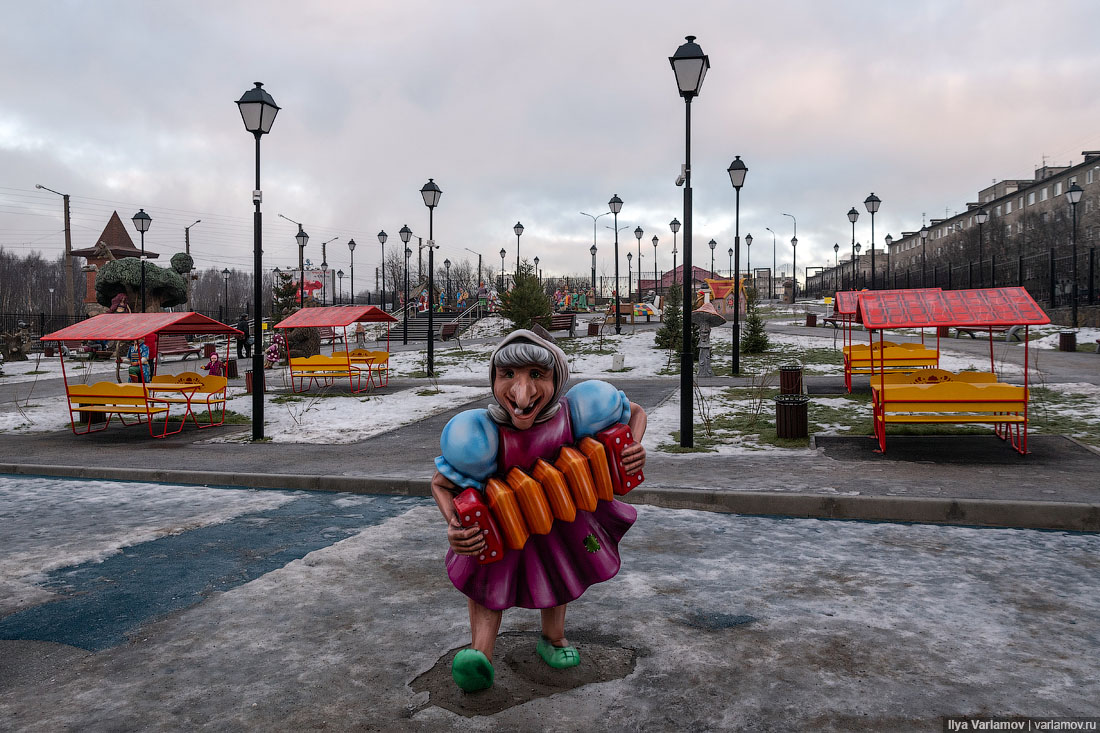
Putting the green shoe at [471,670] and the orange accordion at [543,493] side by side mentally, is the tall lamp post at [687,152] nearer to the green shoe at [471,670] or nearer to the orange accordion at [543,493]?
the orange accordion at [543,493]

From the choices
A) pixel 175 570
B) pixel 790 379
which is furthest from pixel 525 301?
pixel 175 570

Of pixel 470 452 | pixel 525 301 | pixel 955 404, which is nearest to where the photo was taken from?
pixel 470 452

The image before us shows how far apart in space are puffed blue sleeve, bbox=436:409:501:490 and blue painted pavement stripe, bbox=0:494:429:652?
7.17 ft

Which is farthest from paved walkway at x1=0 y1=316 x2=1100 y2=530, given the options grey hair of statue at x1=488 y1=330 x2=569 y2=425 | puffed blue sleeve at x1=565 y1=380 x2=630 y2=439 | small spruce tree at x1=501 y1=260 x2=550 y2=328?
small spruce tree at x1=501 y1=260 x2=550 y2=328

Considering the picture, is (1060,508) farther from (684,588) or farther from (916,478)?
(684,588)

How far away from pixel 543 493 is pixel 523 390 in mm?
444

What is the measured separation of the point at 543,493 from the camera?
310cm

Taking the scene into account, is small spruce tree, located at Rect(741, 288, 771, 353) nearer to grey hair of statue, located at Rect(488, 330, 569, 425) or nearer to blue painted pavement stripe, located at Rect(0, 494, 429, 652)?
blue painted pavement stripe, located at Rect(0, 494, 429, 652)

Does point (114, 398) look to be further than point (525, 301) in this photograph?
No

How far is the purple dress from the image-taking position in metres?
3.17

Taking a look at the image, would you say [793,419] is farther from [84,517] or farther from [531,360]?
[84,517]

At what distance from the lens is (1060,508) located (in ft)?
19.1

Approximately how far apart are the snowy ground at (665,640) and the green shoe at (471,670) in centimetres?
13

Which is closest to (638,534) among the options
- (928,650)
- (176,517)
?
(928,650)
